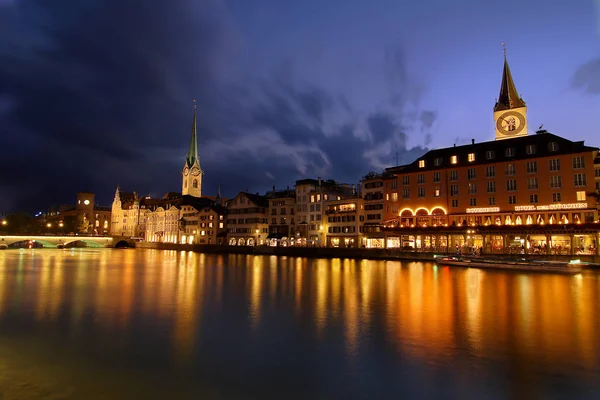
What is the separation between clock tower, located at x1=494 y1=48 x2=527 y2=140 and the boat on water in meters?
42.9

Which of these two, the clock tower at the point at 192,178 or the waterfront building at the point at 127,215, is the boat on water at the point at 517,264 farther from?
the waterfront building at the point at 127,215

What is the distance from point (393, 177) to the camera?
276 feet

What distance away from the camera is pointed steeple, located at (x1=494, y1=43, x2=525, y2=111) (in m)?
93.1

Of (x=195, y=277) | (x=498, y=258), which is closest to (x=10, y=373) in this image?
(x=195, y=277)

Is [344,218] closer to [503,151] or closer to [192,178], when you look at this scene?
[503,151]

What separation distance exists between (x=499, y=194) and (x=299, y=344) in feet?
204

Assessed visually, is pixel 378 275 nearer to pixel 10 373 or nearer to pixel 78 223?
pixel 10 373

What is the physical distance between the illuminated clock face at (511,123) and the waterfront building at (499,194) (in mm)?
18927

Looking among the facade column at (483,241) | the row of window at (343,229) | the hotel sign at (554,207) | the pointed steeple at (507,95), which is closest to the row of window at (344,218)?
the row of window at (343,229)

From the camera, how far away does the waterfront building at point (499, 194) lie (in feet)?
205

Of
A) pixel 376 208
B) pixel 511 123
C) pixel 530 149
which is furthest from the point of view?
pixel 511 123

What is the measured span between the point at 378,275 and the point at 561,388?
3299 cm

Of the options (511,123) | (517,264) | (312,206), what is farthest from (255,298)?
(511,123)

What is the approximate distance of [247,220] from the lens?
10894 centimetres
